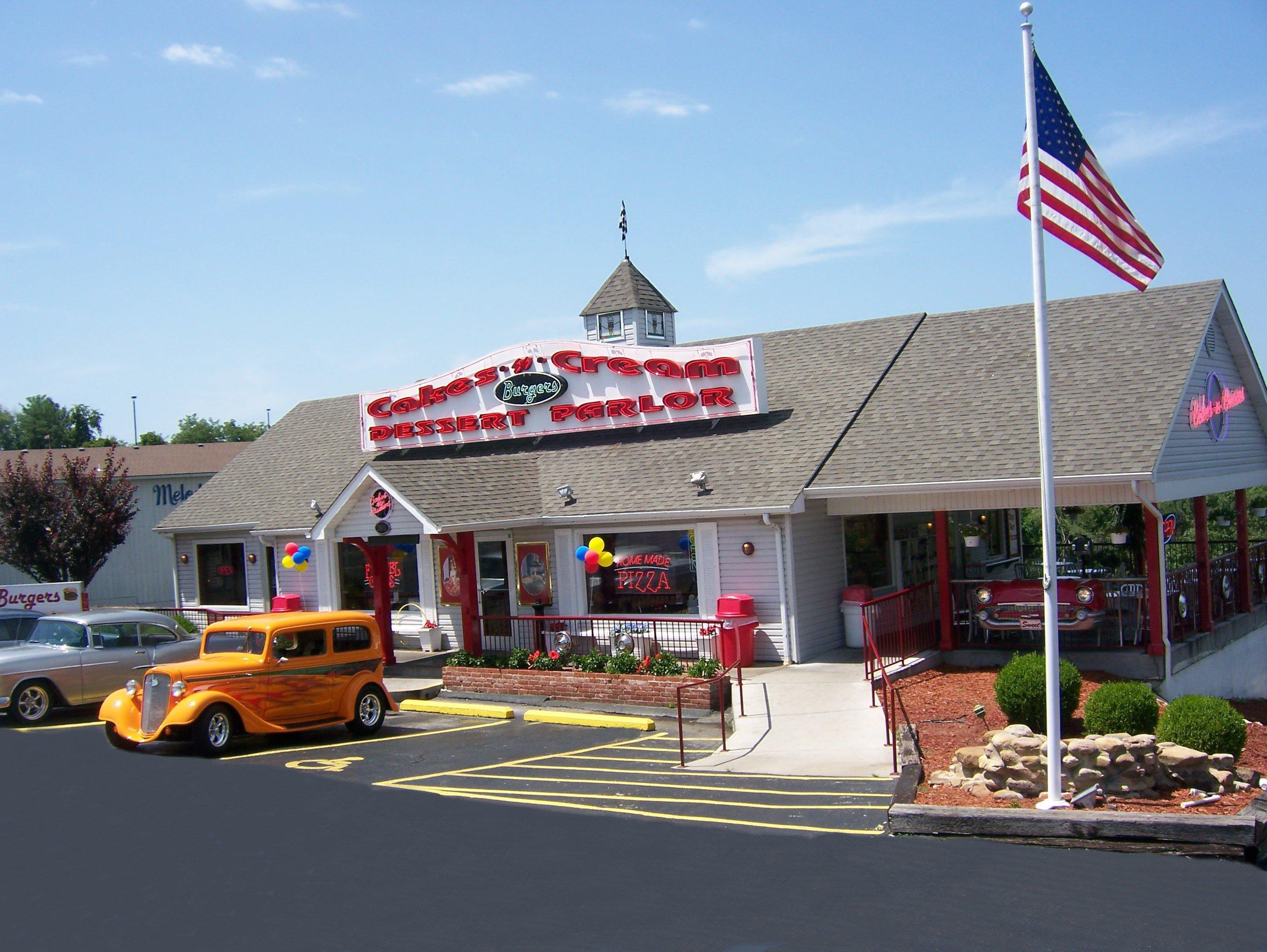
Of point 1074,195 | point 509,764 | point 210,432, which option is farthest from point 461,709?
point 210,432

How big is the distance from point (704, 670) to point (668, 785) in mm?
4904

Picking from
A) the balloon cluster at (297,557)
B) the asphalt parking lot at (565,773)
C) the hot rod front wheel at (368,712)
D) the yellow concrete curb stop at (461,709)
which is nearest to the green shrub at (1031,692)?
the asphalt parking lot at (565,773)

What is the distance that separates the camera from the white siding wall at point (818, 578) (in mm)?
19047

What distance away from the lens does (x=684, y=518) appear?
19859 mm

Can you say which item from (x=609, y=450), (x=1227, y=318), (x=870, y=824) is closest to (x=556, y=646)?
(x=609, y=450)

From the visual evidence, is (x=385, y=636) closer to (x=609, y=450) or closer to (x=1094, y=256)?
(x=609, y=450)

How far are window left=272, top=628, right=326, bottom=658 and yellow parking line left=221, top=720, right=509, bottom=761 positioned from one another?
1231mm

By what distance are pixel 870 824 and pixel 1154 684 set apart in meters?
8.45

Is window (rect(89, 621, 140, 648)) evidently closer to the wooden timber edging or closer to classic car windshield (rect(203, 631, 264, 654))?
classic car windshield (rect(203, 631, 264, 654))

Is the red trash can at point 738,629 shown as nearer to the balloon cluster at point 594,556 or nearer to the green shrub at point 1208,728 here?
the balloon cluster at point 594,556

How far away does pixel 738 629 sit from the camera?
18266 mm

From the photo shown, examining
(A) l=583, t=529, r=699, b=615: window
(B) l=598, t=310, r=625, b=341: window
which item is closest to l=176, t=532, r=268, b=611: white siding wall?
(B) l=598, t=310, r=625, b=341: window

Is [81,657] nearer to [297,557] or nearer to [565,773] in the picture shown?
[297,557]

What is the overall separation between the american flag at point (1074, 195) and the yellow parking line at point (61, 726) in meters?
14.7
